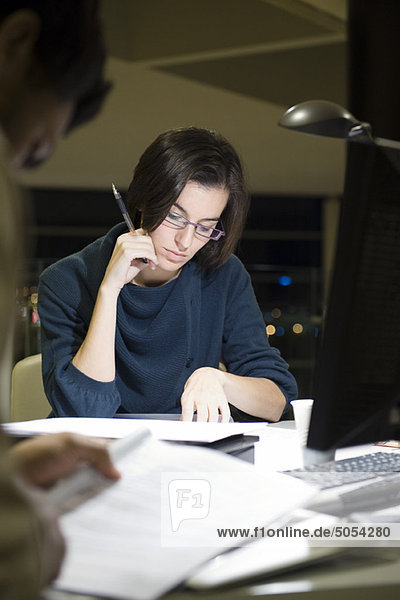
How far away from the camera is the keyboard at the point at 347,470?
37.1 inches

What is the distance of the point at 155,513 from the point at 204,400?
27.2 inches

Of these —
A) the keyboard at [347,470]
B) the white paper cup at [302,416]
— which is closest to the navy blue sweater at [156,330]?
the white paper cup at [302,416]

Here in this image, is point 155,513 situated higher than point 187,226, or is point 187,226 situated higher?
point 187,226

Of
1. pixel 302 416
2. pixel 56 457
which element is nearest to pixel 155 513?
pixel 56 457

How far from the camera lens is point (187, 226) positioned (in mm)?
1694

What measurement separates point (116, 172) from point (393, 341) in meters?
7.14

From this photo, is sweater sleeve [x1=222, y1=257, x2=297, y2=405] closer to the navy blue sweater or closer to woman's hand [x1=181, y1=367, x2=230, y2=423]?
the navy blue sweater

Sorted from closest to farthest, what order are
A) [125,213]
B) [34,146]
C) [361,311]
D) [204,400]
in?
1. [34,146]
2. [361,311]
3. [204,400]
4. [125,213]

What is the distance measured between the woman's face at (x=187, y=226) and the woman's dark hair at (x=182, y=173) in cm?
2

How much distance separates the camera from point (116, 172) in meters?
7.72

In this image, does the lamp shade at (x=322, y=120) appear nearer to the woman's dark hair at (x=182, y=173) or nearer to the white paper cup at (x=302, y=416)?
the white paper cup at (x=302, y=416)

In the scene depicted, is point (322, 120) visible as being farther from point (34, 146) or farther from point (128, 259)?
point (128, 259)

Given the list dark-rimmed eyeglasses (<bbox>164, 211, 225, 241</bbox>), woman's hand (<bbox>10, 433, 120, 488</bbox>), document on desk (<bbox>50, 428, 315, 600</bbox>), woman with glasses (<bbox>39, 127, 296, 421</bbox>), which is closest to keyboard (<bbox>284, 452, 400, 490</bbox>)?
document on desk (<bbox>50, 428, 315, 600</bbox>)

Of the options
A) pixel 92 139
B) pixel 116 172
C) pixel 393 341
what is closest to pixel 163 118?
pixel 92 139
